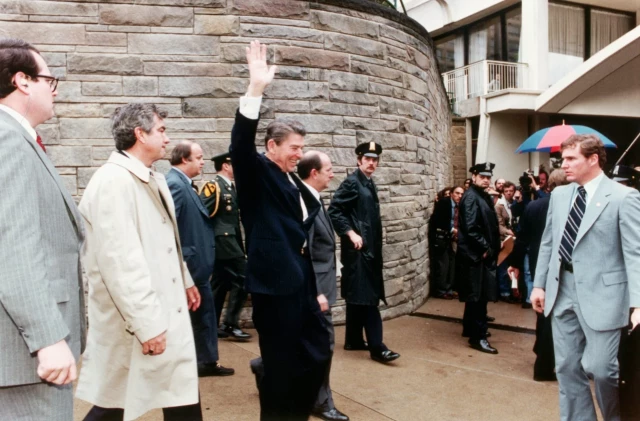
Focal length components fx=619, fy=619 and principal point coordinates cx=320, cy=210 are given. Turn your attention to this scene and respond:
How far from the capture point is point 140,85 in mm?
5996

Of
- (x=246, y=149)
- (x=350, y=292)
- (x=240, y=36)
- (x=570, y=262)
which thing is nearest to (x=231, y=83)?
(x=240, y=36)

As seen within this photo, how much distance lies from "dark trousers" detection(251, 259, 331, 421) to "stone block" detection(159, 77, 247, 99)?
133 inches

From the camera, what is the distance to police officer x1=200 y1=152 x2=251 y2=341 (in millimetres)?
5809

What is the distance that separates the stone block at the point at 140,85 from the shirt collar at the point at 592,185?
4.06 meters

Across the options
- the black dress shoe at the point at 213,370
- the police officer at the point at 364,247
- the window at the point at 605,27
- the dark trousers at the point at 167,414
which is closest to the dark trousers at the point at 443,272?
the police officer at the point at 364,247

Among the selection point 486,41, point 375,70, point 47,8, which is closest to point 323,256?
point 375,70

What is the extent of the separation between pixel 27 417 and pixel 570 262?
10.1ft

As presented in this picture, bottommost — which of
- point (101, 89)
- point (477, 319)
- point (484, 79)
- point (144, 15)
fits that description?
point (477, 319)

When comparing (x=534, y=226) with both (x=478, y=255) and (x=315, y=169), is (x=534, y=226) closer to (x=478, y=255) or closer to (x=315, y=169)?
(x=478, y=255)

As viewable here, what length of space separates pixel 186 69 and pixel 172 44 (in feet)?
0.89

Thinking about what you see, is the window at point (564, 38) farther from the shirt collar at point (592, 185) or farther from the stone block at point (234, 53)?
the shirt collar at point (592, 185)

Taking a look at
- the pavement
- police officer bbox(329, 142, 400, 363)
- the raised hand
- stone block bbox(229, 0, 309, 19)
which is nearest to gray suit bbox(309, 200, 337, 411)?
the pavement

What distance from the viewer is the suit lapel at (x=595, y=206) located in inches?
145

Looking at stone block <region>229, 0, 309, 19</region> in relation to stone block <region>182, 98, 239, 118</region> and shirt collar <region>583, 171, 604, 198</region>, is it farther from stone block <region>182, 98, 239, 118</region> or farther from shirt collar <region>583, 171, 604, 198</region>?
shirt collar <region>583, 171, 604, 198</region>
